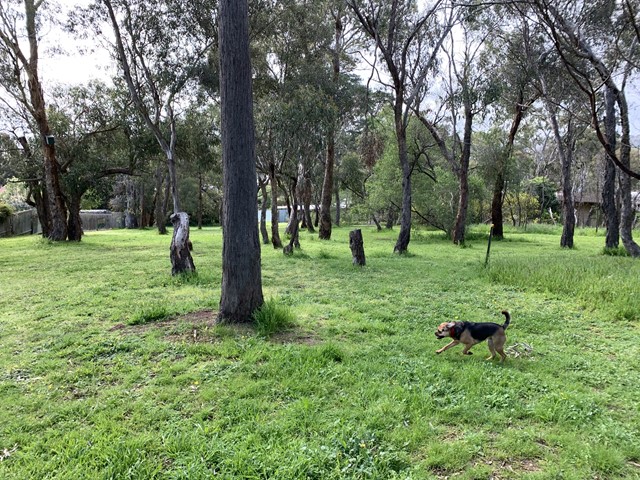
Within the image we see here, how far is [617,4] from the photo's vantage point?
10.2m

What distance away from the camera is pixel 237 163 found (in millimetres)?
4488

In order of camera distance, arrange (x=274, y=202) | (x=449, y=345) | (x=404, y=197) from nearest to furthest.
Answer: (x=449, y=345) < (x=404, y=197) < (x=274, y=202)

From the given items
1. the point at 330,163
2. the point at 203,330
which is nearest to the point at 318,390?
the point at 203,330

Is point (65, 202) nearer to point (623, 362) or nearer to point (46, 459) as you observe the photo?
point (46, 459)

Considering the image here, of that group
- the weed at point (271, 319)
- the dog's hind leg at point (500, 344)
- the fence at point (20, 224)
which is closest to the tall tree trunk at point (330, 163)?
the weed at point (271, 319)

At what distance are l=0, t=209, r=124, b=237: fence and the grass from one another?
71.1 ft

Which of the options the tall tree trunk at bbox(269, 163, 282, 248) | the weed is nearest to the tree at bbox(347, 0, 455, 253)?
the tall tree trunk at bbox(269, 163, 282, 248)

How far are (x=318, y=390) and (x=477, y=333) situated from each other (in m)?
1.59

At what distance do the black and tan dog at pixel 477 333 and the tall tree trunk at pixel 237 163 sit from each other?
7.55 ft

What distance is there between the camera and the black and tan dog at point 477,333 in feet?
11.4

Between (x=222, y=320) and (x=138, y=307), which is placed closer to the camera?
(x=222, y=320)

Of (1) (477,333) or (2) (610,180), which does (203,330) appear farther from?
(2) (610,180)

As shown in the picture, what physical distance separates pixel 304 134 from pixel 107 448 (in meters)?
11.5

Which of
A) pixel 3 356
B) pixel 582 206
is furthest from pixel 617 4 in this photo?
pixel 582 206
